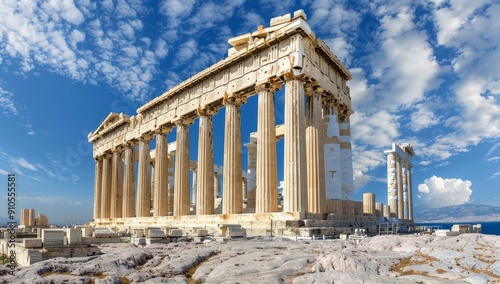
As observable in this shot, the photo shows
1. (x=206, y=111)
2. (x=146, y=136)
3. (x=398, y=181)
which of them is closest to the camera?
(x=206, y=111)

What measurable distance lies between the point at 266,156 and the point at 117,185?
29.4 metres

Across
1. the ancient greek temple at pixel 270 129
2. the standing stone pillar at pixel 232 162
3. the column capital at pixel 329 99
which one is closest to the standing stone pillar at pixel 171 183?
the ancient greek temple at pixel 270 129

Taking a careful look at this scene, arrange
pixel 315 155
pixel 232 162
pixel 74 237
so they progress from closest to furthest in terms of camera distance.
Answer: pixel 74 237, pixel 315 155, pixel 232 162

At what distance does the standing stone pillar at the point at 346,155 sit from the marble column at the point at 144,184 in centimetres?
2130

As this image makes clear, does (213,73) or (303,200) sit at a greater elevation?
(213,73)

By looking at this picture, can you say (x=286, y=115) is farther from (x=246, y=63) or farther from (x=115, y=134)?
(x=115, y=134)

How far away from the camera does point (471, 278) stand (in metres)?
10.6

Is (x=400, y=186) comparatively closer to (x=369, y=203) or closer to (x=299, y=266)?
(x=369, y=203)

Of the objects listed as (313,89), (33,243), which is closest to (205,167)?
(313,89)

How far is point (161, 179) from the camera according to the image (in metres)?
40.5

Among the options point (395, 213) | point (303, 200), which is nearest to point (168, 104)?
point (303, 200)

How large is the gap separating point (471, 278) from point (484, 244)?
179 inches

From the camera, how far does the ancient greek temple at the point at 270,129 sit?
26484 millimetres

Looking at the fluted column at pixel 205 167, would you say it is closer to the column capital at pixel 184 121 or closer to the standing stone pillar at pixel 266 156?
the column capital at pixel 184 121
